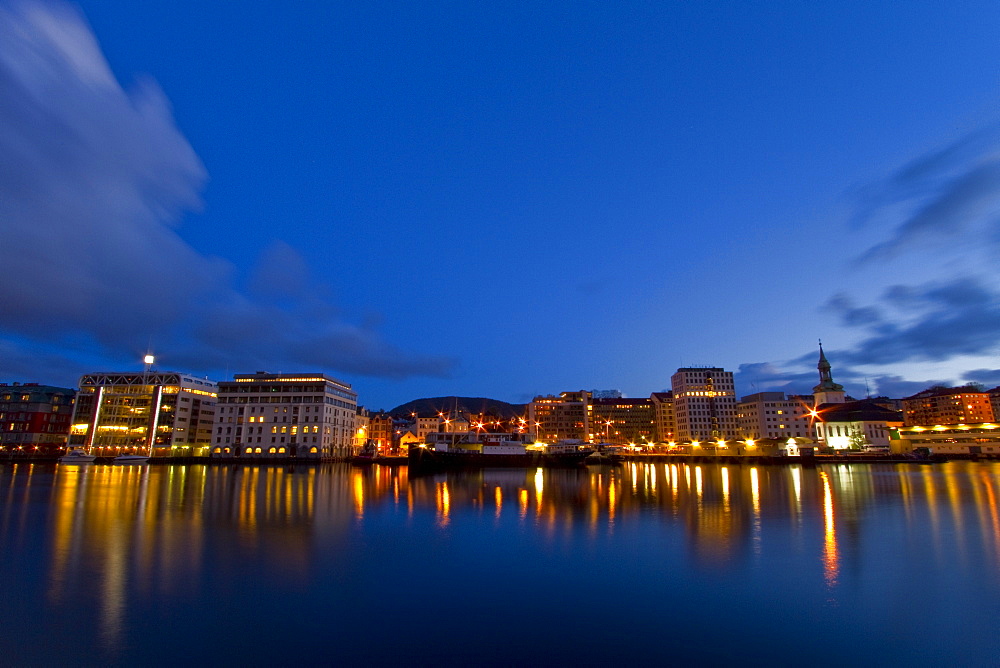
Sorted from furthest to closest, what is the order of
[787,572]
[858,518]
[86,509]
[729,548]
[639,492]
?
[639,492], [86,509], [858,518], [729,548], [787,572]

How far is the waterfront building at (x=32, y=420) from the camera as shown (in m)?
118

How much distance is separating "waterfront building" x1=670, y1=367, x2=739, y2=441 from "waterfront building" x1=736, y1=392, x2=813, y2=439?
743cm

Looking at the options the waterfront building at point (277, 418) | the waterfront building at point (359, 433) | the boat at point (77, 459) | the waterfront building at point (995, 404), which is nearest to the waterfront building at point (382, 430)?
the waterfront building at point (359, 433)

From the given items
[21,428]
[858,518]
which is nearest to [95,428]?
[21,428]

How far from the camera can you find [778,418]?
155 metres

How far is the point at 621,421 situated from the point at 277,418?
114718mm

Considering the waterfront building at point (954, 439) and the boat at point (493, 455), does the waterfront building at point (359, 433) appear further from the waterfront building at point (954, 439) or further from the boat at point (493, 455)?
the waterfront building at point (954, 439)

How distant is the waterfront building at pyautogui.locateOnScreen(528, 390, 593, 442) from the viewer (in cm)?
18388

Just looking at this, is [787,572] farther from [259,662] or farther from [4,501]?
[4,501]

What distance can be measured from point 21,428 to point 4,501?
112 m

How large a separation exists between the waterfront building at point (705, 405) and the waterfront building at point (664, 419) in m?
4.99

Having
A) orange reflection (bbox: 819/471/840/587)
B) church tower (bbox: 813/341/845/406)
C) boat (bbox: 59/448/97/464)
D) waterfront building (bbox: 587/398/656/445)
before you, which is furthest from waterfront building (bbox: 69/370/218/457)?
church tower (bbox: 813/341/845/406)

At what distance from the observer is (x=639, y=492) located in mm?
42938

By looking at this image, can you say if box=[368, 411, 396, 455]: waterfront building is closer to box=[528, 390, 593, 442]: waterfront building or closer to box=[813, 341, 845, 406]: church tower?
box=[528, 390, 593, 442]: waterfront building
